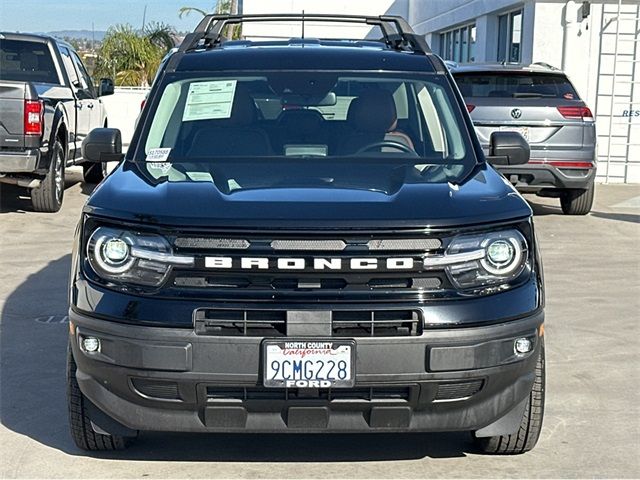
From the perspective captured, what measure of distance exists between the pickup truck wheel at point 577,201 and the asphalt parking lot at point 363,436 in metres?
3.74

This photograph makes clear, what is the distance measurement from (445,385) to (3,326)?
3951 mm

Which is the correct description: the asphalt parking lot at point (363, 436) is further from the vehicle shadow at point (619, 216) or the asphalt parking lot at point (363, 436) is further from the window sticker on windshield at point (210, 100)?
the vehicle shadow at point (619, 216)

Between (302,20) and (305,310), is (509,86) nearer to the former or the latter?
(302,20)

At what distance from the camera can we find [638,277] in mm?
9250

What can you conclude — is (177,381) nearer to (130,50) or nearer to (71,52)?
(71,52)

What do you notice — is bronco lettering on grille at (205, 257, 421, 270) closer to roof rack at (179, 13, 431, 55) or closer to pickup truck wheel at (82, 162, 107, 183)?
roof rack at (179, 13, 431, 55)

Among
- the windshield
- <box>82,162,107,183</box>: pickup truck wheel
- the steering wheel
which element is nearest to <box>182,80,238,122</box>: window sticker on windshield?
the windshield

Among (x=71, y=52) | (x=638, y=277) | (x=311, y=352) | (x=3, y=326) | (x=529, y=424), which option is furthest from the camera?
(x=71, y=52)

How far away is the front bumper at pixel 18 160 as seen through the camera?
1138 centimetres

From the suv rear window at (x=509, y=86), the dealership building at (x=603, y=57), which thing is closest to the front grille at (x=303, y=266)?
the suv rear window at (x=509, y=86)

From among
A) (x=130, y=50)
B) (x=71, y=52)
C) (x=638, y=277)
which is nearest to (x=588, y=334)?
(x=638, y=277)

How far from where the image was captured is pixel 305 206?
13.8 feet

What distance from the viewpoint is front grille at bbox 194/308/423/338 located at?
13.1ft

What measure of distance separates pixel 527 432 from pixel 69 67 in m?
10.8
